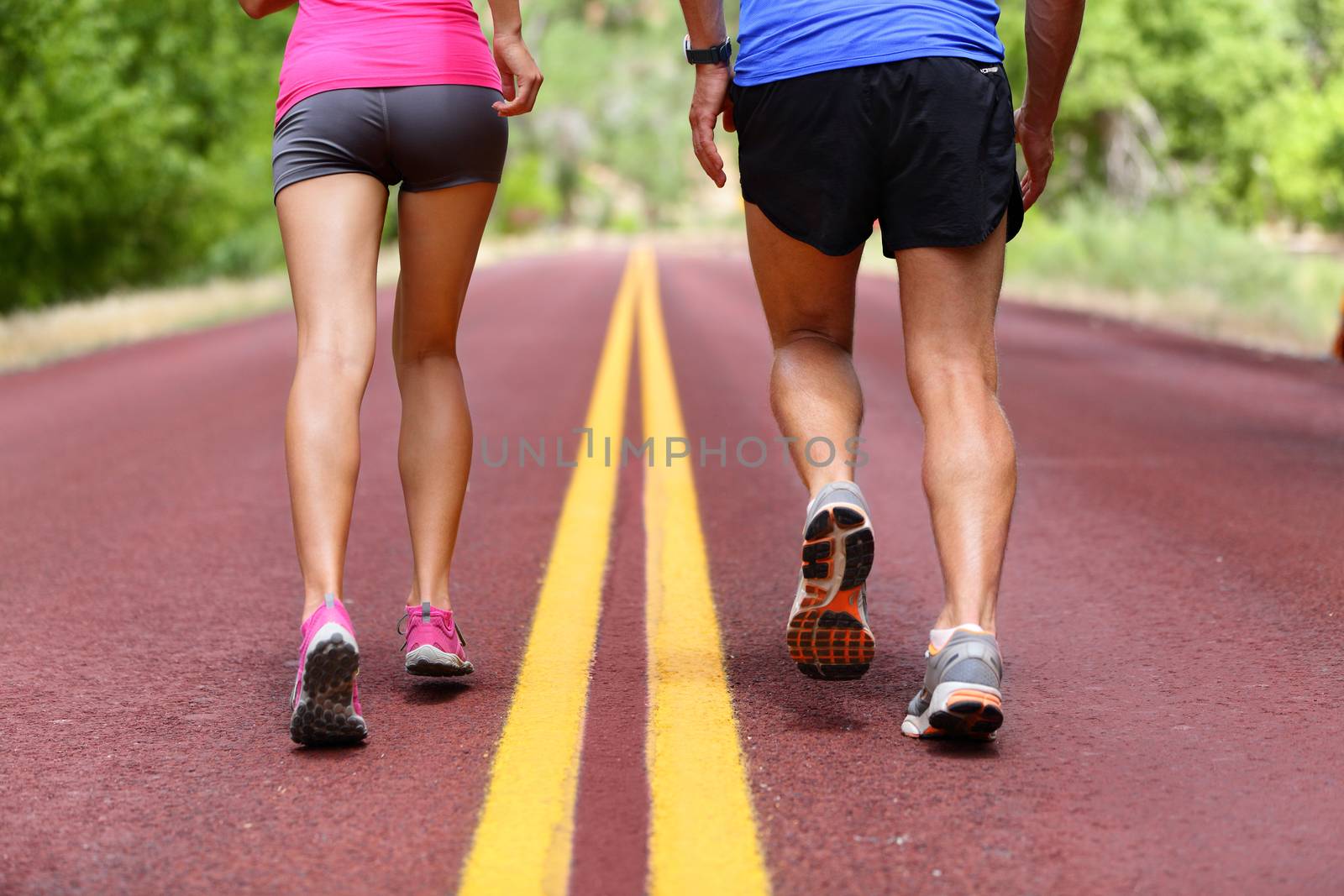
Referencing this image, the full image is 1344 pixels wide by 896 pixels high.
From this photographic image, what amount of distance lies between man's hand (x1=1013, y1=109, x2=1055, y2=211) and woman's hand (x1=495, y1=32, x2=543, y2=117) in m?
1.04

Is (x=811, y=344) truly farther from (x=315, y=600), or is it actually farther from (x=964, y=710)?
(x=315, y=600)

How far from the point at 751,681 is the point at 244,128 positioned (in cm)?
1837

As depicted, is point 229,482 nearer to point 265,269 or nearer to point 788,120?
point 788,120

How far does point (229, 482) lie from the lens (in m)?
6.04

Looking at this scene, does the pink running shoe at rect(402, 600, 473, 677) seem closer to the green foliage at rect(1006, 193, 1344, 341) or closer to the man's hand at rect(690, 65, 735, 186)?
the man's hand at rect(690, 65, 735, 186)

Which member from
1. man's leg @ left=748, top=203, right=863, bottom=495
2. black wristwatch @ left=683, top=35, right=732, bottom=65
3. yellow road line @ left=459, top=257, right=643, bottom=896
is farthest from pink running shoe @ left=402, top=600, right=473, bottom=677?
black wristwatch @ left=683, top=35, right=732, bottom=65

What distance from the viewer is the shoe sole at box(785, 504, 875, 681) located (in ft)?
9.08

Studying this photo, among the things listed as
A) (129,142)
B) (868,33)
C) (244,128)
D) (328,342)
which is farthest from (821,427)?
(244,128)

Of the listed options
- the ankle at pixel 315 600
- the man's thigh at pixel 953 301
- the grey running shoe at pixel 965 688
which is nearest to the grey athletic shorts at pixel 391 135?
the ankle at pixel 315 600

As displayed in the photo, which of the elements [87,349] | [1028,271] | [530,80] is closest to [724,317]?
[87,349]

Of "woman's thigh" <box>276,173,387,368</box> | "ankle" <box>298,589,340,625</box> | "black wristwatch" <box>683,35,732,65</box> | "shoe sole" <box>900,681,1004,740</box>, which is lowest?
"shoe sole" <box>900,681,1004,740</box>

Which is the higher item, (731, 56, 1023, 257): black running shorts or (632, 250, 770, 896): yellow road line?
(731, 56, 1023, 257): black running shorts

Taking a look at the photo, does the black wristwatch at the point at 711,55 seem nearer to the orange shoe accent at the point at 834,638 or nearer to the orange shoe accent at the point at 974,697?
the orange shoe accent at the point at 834,638

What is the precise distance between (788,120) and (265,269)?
21622 millimetres
